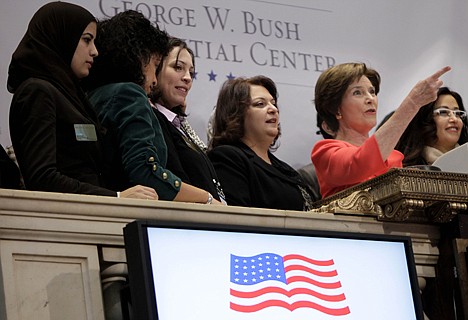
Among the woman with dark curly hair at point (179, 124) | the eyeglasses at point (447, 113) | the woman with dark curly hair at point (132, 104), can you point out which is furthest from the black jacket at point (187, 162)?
the eyeglasses at point (447, 113)

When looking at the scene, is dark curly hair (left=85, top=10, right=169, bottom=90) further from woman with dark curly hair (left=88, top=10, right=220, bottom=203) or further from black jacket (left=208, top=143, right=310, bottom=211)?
black jacket (left=208, top=143, right=310, bottom=211)

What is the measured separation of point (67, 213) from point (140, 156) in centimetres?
42

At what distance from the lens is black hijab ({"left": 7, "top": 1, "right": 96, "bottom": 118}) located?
3457 millimetres

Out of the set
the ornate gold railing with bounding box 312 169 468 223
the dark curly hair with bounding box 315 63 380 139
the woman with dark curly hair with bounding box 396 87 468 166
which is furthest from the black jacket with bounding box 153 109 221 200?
the woman with dark curly hair with bounding box 396 87 468 166

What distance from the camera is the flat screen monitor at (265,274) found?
2984mm

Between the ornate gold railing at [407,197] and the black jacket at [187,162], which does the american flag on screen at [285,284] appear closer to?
the ornate gold railing at [407,197]

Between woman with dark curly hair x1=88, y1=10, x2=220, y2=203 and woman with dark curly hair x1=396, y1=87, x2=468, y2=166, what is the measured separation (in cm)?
131

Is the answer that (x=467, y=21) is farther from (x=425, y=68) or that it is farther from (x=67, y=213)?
(x=67, y=213)

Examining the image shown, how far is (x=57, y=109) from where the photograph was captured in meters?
3.36

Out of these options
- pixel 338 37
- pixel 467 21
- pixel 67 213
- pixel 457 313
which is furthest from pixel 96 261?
pixel 467 21

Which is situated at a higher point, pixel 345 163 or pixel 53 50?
pixel 53 50

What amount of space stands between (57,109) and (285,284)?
2.55 feet

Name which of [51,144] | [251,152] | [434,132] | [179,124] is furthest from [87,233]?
[434,132]

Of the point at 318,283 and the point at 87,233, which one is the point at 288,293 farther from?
the point at 87,233
